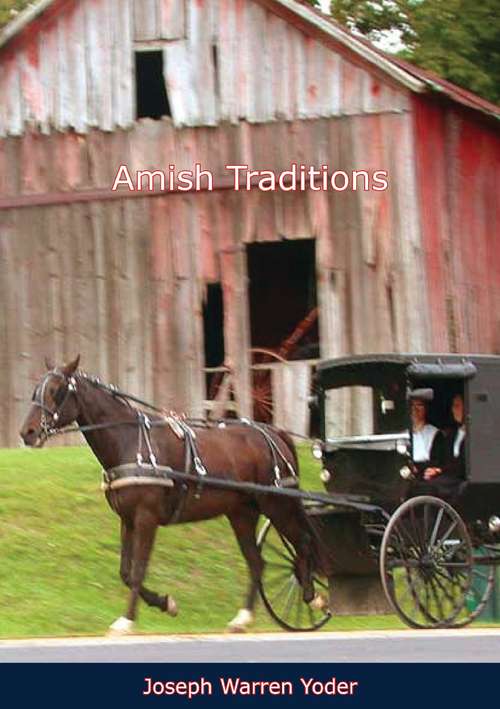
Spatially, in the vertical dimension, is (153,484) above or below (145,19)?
below

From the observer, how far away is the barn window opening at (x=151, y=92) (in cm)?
2616

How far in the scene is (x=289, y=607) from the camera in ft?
56.9

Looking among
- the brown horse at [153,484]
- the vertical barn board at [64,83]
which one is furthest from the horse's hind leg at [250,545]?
the vertical barn board at [64,83]

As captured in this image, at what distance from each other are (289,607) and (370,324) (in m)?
8.09

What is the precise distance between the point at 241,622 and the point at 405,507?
1776mm

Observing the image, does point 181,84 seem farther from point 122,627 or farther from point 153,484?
point 122,627

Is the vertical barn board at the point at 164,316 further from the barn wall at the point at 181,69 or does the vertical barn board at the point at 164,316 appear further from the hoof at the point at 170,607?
the hoof at the point at 170,607

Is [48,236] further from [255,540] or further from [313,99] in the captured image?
[255,540]

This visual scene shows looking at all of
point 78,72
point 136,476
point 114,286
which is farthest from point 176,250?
point 136,476

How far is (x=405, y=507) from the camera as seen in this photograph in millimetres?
15922

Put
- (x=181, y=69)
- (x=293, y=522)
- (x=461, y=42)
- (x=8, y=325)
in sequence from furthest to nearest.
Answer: (x=461, y=42), (x=8, y=325), (x=181, y=69), (x=293, y=522)

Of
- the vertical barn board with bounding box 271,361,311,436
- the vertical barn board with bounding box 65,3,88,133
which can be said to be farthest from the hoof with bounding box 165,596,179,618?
the vertical barn board with bounding box 65,3,88,133

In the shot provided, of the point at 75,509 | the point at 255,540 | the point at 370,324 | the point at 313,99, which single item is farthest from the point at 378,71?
the point at 255,540

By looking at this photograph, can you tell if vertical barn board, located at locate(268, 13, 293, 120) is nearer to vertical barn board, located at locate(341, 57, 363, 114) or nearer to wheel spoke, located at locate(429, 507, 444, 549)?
vertical barn board, located at locate(341, 57, 363, 114)
